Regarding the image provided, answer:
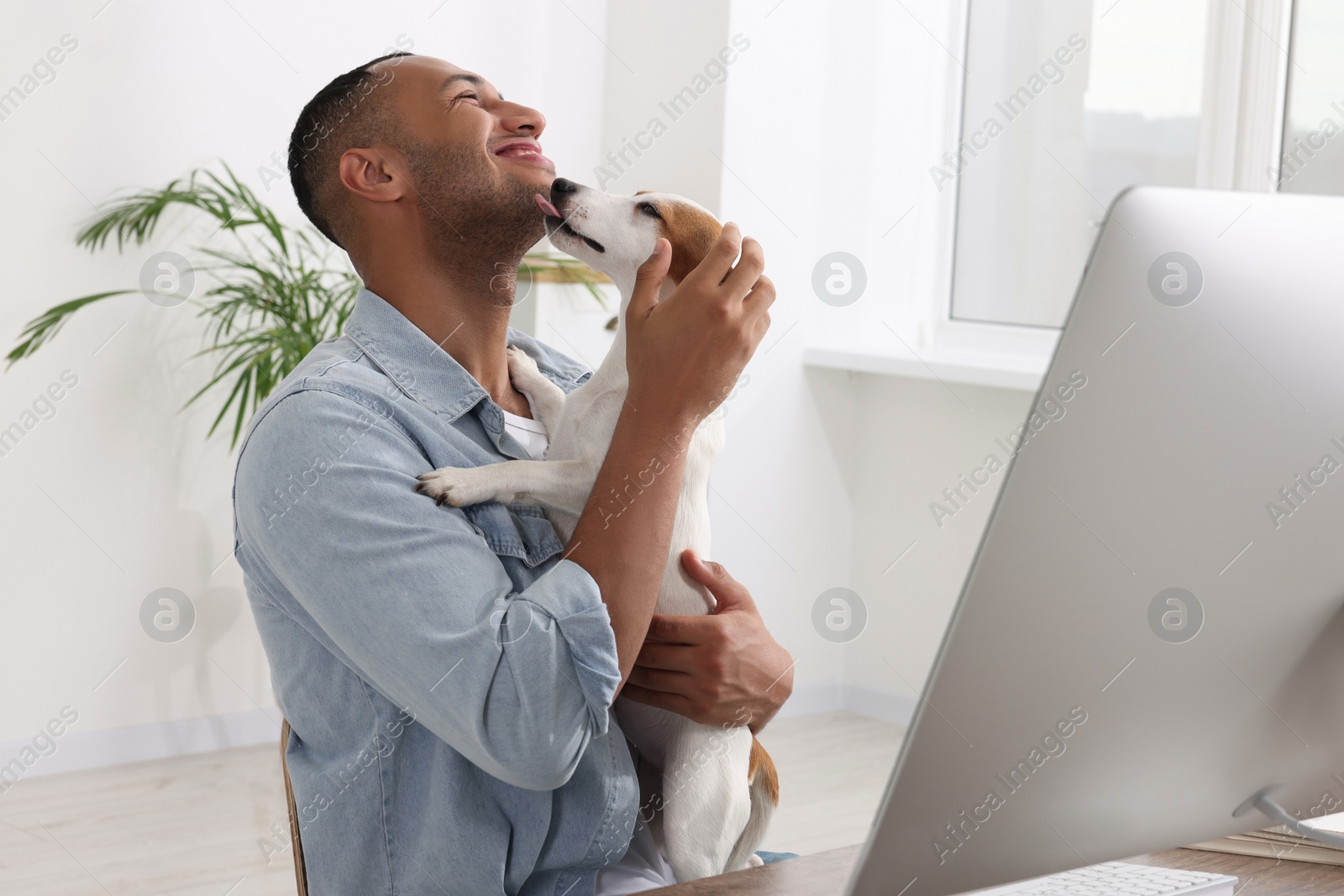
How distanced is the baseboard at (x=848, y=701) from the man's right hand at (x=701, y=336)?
2.83 metres

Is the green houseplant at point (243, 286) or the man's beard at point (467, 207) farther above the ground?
the man's beard at point (467, 207)

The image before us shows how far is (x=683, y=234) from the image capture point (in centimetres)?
142

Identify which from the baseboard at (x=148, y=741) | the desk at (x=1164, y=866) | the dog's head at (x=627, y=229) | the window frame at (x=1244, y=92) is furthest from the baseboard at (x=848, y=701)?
the desk at (x=1164, y=866)

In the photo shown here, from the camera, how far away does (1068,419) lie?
1.66ft

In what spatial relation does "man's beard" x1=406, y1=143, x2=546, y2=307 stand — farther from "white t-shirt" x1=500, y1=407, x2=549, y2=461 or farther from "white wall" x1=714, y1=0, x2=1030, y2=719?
"white wall" x1=714, y1=0, x2=1030, y2=719

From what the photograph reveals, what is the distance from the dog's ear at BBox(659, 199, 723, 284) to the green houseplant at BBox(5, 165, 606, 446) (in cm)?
162

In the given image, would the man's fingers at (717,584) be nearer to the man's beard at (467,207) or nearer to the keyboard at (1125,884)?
the man's beard at (467,207)

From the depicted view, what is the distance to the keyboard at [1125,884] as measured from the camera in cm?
76

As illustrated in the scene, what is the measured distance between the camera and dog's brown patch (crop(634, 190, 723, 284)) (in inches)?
55.6

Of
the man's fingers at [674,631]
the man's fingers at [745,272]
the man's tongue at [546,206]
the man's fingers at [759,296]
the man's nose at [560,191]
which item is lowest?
the man's fingers at [674,631]

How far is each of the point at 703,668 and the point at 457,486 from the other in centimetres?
31

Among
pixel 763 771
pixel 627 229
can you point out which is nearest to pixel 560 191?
pixel 627 229

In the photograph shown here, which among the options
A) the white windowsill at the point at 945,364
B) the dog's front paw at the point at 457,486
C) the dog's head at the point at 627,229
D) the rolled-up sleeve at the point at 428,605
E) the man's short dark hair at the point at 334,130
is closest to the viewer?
the rolled-up sleeve at the point at 428,605

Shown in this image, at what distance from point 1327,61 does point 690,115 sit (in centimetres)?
172
